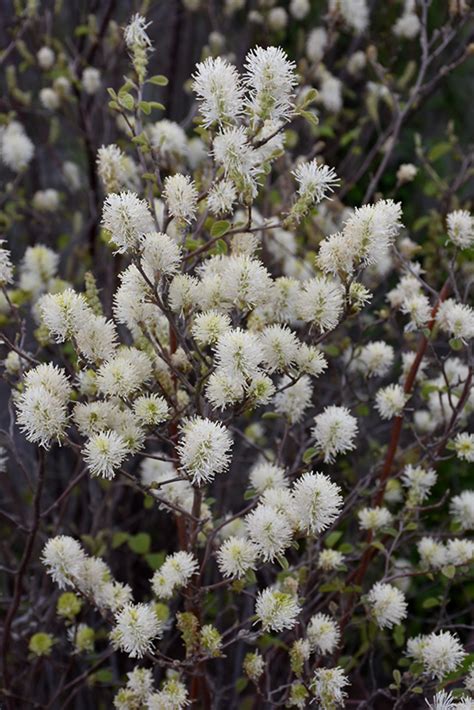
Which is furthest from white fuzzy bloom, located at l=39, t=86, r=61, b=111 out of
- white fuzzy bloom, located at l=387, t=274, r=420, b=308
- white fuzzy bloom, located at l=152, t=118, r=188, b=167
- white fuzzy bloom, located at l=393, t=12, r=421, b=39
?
white fuzzy bloom, located at l=387, t=274, r=420, b=308

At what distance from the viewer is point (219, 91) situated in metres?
1.02

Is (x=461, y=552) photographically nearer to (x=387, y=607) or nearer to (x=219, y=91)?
(x=387, y=607)

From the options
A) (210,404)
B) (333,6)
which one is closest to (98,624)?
(210,404)

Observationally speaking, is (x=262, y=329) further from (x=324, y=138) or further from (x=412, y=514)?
(x=324, y=138)

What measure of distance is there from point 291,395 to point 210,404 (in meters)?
0.22

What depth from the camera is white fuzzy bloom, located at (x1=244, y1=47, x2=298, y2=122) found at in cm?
101

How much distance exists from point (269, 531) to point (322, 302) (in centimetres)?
32

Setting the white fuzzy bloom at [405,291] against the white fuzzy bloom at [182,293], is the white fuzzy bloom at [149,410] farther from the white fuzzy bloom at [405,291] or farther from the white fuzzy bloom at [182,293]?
the white fuzzy bloom at [405,291]

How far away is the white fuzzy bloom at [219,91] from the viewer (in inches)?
40.1

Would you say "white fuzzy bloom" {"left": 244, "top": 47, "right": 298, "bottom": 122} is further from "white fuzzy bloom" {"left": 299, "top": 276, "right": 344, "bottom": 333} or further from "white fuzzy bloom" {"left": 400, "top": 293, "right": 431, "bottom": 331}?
"white fuzzy bloom" {"left": 400, "top": 293, "right": 431, "bottom": 331}

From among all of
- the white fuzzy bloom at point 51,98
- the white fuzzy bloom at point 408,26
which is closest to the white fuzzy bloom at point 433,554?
the white fuzzy bloom at point 51,98

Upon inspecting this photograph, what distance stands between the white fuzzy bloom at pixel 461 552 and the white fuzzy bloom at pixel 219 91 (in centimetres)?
82

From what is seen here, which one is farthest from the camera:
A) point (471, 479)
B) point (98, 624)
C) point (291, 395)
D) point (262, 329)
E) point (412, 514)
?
point (471, 479)

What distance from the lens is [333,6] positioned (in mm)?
2107
